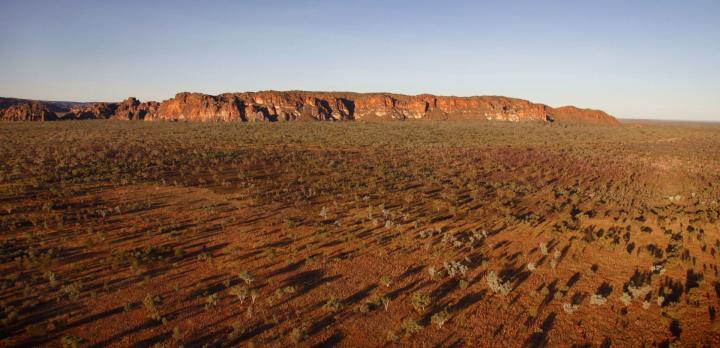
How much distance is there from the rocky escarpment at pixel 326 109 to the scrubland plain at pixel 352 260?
63272mm

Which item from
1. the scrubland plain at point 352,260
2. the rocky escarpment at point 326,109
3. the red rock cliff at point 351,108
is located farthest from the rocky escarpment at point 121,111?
the scrubland plain at point 352,260

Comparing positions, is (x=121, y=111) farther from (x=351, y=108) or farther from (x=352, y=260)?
(x=352, y=260)

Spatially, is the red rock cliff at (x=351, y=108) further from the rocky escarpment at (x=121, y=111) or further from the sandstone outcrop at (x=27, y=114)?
the sandstone outcrop at (x=27, y=114)

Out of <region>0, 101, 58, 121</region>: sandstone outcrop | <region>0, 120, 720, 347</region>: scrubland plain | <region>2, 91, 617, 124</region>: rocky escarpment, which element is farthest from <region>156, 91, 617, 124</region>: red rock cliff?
<region>0, 120, 720, 347</region>: scrubland plain

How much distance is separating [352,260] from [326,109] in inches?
3211

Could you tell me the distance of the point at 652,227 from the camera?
46.7 ft

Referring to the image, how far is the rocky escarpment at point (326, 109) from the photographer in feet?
279

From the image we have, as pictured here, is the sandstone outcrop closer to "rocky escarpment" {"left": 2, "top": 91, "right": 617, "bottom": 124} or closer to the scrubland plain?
"rocky escarpment" {"left": 2, "top": 91, "right": 617, "bottom": 124}

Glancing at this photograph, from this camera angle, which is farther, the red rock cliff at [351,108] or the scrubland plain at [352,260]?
the red rock cliff at [351,108]

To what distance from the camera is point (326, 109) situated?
90.4m

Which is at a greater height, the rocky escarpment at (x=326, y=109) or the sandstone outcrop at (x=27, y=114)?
the rocky escarpment at (x=326, y=109)

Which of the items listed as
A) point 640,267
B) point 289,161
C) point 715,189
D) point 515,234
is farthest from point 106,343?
point 715,189

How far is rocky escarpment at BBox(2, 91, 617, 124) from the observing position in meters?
85.2

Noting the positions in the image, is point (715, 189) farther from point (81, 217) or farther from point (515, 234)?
point (81, 217)
